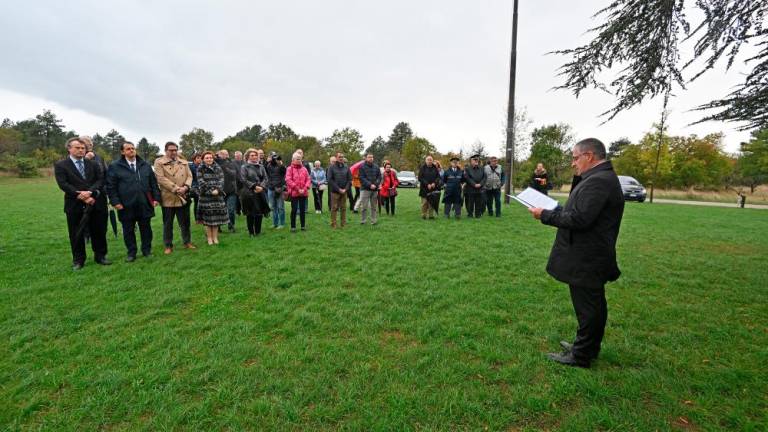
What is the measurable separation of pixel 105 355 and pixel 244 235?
5.32 m

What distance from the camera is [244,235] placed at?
834 cm

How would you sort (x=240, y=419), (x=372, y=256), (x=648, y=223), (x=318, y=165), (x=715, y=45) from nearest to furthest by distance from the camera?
(x=240, y=419) → (x=715, y=45) → (x=372, y=256) → (x=648, y=223) → (x=318, y=165)

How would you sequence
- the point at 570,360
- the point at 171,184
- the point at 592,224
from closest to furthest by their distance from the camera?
the point at 592,224
the point at 570,360
the point at 171,184

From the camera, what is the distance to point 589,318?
290 centimetres

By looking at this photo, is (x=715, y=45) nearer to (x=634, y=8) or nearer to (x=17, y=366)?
(x=634, y=8)

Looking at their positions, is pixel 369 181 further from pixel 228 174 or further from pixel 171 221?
pixel 171 221

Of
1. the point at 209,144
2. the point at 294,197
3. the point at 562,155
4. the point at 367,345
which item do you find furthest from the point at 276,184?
the point at 209,144

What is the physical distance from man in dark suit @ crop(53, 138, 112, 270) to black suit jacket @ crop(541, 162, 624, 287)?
21.3ft

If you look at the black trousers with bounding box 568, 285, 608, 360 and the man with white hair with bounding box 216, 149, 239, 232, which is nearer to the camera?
the black trousers with bounding box 568, 285, 608, 360

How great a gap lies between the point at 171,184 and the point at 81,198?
1331 mm

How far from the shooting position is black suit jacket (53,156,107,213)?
5492 millimetres

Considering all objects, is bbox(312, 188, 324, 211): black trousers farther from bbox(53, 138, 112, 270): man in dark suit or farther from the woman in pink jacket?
bbox(53, 138, 112, 270): man in dark suit

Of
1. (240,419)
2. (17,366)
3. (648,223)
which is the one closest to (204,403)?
(240,419)

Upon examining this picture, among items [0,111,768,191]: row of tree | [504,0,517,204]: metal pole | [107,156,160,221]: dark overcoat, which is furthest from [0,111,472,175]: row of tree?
[107,156,160,221]: dark overcoat
